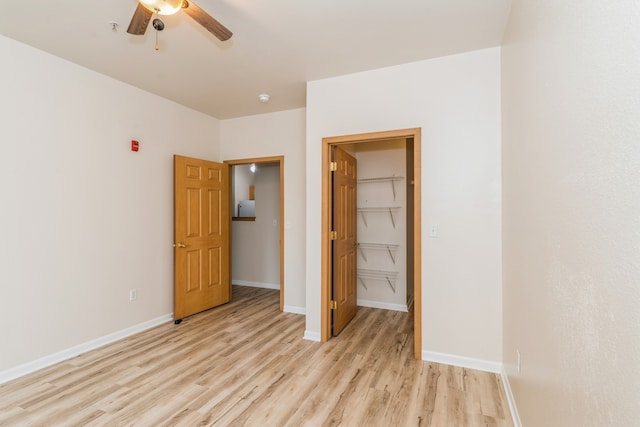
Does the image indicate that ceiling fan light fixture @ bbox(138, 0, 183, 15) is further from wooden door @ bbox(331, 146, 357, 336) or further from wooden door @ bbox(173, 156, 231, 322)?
wooden door @ bbox(173, 156, 231, 322)

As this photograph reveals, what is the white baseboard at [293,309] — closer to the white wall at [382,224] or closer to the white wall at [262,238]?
the white wall at [382,224]

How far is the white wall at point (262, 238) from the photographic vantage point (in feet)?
18.1

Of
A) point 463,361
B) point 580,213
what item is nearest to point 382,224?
point 463,361

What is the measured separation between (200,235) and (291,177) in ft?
4.70

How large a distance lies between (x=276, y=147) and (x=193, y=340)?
258 cm

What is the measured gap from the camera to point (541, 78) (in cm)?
142

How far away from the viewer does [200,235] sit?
162 inches

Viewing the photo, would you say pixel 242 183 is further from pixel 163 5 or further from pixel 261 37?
pixel 163 5

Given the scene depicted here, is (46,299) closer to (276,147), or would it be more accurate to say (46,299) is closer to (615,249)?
(276,147)

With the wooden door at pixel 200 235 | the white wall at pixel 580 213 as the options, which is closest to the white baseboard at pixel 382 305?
the wooden door at pixel 200 235

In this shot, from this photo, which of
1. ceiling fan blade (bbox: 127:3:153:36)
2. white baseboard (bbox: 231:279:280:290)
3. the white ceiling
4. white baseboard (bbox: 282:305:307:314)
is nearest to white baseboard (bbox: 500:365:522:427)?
white baseboard (bbox: 282:305:307:314)

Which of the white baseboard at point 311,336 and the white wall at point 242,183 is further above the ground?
the white wall at point 242,183

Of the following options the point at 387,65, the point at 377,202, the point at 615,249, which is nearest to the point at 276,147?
the point at 377,202

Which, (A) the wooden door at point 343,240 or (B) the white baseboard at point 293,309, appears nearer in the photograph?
(A) the wooden door at point 343,240
